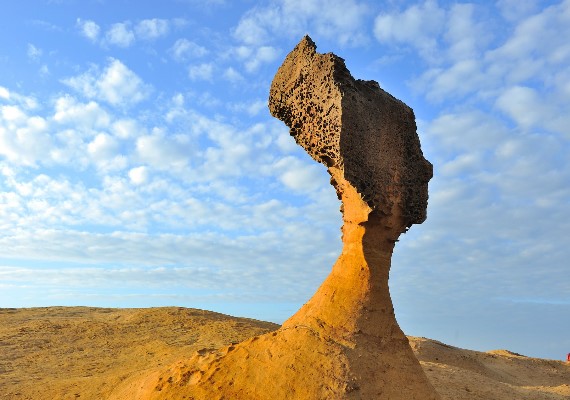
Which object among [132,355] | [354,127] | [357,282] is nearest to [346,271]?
[357,282]

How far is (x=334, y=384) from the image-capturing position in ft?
18.0

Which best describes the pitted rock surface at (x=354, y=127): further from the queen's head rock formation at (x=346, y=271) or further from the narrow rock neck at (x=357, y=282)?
the narrow rock neck at (x=357, y=282)

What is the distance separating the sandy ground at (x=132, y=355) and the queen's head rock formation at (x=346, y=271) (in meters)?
1.72

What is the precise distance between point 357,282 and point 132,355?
724cm

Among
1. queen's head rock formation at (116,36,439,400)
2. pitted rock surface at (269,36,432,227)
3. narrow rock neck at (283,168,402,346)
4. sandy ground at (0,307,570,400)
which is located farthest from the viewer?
sandy ground at (0,307,570,400)

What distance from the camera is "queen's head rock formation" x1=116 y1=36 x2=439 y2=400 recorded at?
224 inches

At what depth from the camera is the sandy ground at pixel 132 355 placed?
9.31 meters

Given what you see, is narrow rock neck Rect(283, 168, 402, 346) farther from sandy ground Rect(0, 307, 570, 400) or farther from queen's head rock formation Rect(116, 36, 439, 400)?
sandy ground Rect(0, 307, 570, 400)

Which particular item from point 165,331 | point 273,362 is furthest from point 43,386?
point 273,362

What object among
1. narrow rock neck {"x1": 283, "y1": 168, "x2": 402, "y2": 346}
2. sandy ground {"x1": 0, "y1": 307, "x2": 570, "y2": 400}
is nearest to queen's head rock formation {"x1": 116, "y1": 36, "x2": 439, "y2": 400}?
narrow rock neck {"x1": 283, "y1": 168, "x2": 402, "y2": 346}

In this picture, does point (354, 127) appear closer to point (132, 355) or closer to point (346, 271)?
point (346, 271)

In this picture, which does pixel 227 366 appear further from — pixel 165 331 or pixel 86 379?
pixel 165 331

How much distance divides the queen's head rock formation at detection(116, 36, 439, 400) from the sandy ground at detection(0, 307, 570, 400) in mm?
1721

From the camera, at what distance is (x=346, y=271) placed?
6219mm
